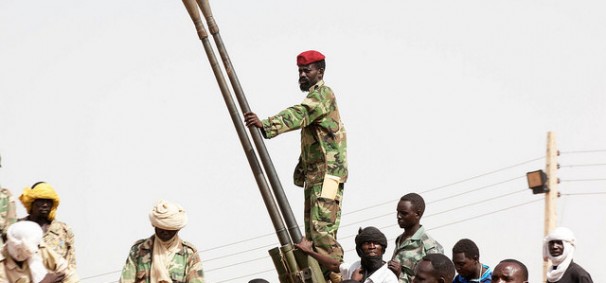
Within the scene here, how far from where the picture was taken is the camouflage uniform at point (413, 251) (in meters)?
16.8

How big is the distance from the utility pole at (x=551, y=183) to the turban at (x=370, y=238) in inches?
318

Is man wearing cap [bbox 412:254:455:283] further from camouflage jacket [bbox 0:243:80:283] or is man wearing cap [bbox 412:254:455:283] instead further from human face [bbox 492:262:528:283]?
camouflage jacket [bbox 0:243:80:283]

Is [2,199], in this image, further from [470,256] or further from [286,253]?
[470,256]

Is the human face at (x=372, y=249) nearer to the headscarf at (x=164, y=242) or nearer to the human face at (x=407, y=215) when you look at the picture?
the human face at (x=407, y=215)

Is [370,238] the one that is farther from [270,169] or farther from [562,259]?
[562,259]

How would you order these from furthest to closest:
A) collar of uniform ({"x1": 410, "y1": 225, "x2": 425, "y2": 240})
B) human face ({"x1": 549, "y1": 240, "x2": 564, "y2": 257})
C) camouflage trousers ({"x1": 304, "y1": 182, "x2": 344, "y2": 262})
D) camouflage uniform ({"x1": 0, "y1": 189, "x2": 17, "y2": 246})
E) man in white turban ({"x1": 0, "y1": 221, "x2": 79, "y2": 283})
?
camouflage uniform ({"x1": 0, "y1": 189, "x2": 17, "y2": 246}), camouflage trousers ({"x1": 304, "y1": 182, "x2": 344, "y2": 262}), human face ({"x1": 549, "y1": 240, "x2": 564, "y2": 257}), collar of uniform ({"x1": 410, "y1": 225, "x2": 425, "y2": 240}), man in white turban ({"x1": 0, "y1": 221, "x2": 79, "y2": 283})

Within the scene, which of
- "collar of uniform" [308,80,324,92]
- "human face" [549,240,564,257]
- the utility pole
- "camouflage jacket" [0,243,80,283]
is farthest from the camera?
the utility pole

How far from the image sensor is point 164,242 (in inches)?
650

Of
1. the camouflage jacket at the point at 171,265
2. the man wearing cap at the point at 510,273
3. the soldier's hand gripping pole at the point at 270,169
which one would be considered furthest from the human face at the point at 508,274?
the camouflage jacket at the point at 171,265

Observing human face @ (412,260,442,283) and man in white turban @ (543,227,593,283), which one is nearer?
human face @ (412,260,442,283)

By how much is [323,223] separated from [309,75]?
139 cm

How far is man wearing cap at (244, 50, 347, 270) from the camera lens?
17453 millimetres

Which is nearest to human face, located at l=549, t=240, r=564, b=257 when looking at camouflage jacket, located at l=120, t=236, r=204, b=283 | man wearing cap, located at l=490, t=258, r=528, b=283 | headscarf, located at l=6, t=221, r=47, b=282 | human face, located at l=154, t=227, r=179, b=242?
man wearing cap, located at l=490, t=258, r=528, b=283

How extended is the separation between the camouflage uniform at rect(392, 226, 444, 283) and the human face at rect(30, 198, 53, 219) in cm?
363
